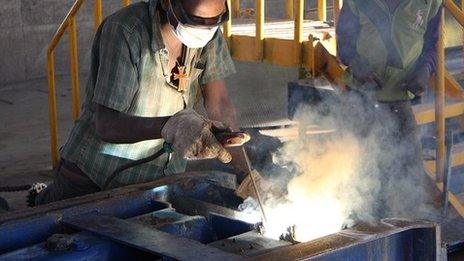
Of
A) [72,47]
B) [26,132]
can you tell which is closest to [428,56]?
[72,47]

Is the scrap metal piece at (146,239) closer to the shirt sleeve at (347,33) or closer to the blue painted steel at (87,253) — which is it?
the blue painted steel at (87,253)

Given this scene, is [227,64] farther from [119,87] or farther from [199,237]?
[199,237]

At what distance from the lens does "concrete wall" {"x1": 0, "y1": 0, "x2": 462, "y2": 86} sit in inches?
494

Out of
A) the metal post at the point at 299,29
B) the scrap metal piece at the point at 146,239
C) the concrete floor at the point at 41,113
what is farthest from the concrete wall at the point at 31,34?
the scrap metal piece at the point at 146,239

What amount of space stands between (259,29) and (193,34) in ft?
12.7

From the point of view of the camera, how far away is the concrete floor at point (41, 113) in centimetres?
835

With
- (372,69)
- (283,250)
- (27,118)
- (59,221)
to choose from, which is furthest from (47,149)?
(283,250)

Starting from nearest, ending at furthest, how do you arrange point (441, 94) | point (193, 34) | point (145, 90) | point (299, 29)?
point (193, 34)
point (145, 90)
point (441, 94)
point (299, 29)

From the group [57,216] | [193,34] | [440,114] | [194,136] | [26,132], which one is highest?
[193,34]

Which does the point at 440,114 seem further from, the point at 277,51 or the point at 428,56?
the point at 277,51

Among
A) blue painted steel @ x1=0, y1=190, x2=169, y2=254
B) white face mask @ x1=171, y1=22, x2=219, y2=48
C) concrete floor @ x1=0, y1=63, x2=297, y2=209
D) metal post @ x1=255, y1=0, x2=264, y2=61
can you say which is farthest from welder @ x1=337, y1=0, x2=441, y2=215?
blue painted steel @ x1=0, y1=190, x2=169, y2=254

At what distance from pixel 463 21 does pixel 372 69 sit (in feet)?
2.72

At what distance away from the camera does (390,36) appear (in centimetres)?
575

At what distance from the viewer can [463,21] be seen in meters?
6.12
